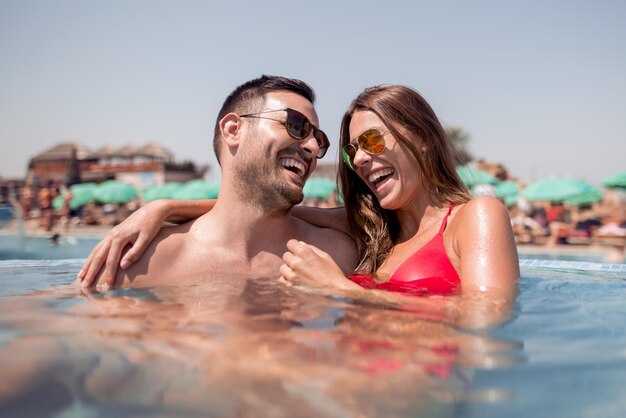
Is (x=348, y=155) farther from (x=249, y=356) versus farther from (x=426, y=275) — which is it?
(x=249, y=356)

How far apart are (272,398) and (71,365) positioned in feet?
1.94

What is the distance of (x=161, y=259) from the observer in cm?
303

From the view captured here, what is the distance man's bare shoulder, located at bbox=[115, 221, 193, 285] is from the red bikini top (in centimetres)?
102

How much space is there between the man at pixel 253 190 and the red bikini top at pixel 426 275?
632 millimetres

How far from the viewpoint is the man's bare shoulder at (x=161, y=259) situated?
2.91 meters

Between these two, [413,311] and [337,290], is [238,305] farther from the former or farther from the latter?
[413,311]

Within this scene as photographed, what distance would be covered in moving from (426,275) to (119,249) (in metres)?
1.61

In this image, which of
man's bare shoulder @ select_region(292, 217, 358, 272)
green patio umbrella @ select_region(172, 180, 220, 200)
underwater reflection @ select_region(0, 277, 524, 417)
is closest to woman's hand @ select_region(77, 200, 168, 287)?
underwater reflection @ select_region(0, 277, 524, 417)

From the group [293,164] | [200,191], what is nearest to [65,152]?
[200,191]

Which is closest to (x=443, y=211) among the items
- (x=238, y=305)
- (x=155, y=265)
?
(x=238, y=305)

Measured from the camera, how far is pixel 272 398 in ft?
4.08

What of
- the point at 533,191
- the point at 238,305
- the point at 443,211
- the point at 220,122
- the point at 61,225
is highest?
the point at 220,122

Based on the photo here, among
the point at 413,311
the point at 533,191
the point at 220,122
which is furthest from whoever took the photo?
the point at 533,191

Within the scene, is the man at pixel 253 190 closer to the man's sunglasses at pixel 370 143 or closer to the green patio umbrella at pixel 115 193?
the man's sunglasses at pixel 370 143
